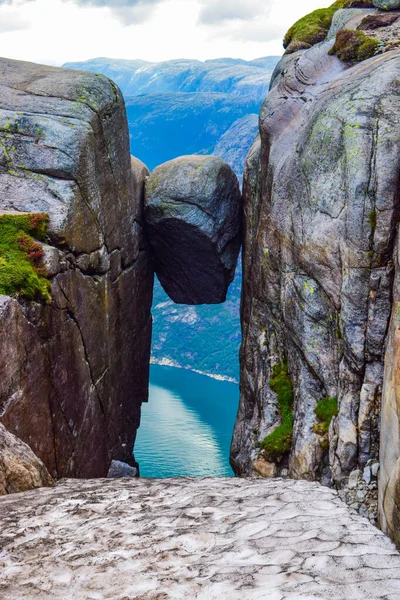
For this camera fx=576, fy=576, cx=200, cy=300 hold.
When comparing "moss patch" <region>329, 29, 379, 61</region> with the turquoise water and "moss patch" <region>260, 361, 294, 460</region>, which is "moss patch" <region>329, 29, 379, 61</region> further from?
the turquoise water

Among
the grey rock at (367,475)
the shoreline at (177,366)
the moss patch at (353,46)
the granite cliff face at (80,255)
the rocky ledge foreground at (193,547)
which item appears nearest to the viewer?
the rocky ledge foreground at (193,547)

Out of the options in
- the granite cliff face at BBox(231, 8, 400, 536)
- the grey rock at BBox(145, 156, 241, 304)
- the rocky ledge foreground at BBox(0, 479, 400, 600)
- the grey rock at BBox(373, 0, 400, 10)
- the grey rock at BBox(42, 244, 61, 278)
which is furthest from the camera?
the grey rock at BBox(145, 156, 241, 304)

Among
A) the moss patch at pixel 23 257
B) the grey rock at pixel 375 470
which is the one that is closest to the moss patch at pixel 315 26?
the moss patch at pixel 23 257

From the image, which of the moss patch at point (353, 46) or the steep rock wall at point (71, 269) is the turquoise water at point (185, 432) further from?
the moss patch at point (353, 46)

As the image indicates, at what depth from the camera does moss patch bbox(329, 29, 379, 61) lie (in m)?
19.4

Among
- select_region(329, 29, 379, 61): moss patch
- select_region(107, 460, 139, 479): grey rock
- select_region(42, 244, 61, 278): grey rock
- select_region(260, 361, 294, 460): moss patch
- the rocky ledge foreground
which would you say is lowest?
select_region(107, 460, 139, 479): grey rock

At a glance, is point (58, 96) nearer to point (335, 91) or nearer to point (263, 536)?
point (335, 91)

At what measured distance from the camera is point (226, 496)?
11141 millimetres

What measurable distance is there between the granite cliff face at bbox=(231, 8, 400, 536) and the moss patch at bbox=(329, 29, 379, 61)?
307 mm

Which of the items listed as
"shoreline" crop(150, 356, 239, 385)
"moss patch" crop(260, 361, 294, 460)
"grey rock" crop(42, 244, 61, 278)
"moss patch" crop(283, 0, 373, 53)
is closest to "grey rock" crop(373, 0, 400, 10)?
"moss patch" crop(283, 0, 373, 53)

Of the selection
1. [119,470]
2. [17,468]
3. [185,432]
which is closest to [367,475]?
[17,468]

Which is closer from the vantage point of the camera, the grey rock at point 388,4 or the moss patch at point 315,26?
the grey rock at point 388,4

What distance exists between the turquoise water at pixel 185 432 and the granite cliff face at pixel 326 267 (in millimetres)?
24285

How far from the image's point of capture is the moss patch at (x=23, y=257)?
15367 millimetres
